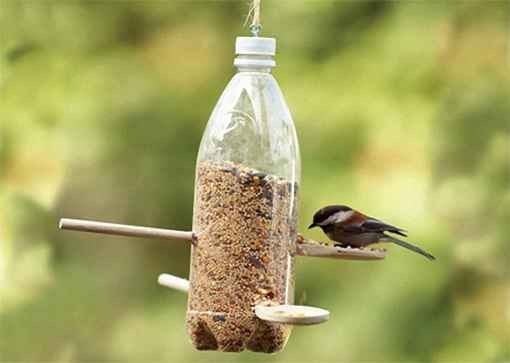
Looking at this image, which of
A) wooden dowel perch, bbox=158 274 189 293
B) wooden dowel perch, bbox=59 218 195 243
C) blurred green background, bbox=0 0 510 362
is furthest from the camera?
blurred green background, bbox=0 0 510 362

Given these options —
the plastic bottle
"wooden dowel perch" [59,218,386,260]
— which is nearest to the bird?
"wooden dowel perch" [59,218,386,260]

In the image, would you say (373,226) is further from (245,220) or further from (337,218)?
(245,220)

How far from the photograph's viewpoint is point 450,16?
688 cm

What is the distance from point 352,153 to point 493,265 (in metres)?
1.21

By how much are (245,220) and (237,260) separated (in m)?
0.12

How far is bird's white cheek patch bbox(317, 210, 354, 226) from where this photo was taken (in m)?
3.27

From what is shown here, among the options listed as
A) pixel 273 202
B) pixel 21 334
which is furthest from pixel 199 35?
pixel 273 202

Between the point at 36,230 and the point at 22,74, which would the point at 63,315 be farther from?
the point at 22,74

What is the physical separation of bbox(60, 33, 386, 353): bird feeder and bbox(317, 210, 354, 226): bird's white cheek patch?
26cm

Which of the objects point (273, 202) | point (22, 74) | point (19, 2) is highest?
point (19, 2)

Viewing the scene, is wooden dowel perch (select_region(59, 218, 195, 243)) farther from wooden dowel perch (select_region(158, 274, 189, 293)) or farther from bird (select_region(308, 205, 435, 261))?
bird (select_region(308, 205, 435, 261))

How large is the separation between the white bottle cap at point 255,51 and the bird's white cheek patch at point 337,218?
579 mm

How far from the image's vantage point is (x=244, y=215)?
9.66 ft

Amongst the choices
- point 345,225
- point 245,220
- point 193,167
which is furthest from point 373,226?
point 193,167
